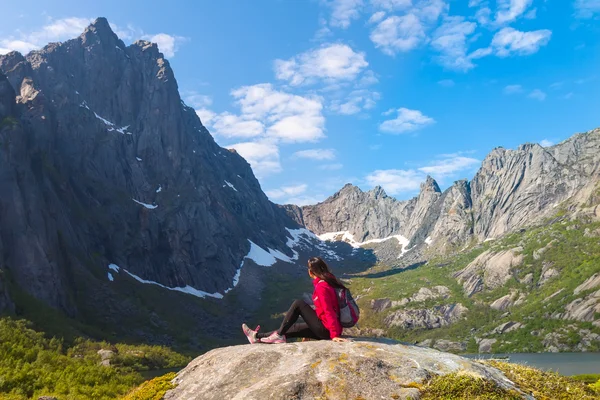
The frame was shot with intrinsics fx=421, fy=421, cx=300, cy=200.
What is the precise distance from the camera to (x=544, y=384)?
10.8 meters

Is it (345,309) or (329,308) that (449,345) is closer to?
(345,309)

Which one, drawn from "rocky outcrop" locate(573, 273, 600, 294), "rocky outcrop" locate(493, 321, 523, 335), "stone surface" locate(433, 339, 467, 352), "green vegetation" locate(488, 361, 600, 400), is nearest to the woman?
"green vegetation" locate(488, 361, 600, 400)

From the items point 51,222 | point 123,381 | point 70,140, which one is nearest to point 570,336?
point 123,381

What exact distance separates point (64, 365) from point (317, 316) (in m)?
80.1

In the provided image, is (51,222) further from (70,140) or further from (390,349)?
(390,349)

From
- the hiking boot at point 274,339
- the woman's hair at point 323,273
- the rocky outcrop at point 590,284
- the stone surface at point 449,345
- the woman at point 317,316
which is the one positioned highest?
the woman's hair at point 323,273

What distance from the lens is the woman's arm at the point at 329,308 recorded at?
11.9 metres

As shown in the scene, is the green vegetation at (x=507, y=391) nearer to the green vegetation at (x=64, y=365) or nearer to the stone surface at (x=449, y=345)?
the green vegetation at (x=64, y=365)

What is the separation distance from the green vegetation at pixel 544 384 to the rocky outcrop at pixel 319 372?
519 mm

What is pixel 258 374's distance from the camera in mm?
10344

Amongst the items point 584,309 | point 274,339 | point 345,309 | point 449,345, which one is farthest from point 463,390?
point 449,345

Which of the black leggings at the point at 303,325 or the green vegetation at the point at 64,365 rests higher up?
the black leggings at the point at 303,325

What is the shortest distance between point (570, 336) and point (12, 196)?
650ft

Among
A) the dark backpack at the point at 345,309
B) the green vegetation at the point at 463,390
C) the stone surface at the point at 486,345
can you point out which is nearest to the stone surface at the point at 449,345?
the stone surface at the point at 486,345
